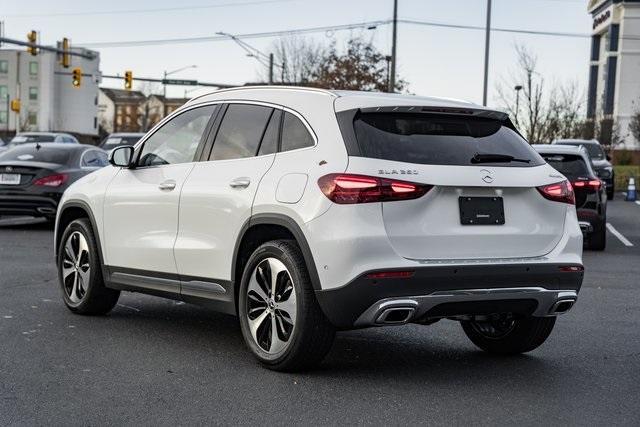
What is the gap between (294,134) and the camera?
622 centimetres

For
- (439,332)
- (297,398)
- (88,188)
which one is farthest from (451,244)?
(88,188)

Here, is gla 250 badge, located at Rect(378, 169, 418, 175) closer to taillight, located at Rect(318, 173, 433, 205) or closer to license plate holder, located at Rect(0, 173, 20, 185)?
taillight, located at Rect(318, 173, 433, 205)

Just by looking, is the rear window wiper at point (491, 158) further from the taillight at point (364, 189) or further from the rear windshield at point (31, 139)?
the rear windshield at point (31, 139)

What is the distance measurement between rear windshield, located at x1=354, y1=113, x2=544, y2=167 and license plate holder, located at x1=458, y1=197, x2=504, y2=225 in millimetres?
221

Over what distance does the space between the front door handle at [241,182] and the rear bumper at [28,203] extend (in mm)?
10781

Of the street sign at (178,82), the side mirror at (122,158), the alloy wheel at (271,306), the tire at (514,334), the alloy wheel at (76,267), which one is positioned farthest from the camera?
the street sign at (178,82)

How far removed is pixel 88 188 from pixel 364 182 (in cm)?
326

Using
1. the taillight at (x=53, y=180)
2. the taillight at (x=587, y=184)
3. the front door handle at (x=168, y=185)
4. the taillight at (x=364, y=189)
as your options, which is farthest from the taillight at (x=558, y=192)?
the taillight at (x=53, y=180)

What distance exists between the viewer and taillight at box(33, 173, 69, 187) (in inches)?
655

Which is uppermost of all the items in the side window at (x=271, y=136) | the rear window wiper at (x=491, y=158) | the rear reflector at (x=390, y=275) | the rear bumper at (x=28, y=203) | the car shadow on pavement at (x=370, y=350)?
the side window at (x=271, y=136)

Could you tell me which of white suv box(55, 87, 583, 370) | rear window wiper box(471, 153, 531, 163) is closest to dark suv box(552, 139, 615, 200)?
white suv box(55, 87, 583, 370)

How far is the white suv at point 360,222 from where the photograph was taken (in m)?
5.59

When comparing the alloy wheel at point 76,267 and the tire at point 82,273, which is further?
the alloy wheel at point 76,267

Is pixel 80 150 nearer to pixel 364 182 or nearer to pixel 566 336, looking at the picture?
pixel 566 336
